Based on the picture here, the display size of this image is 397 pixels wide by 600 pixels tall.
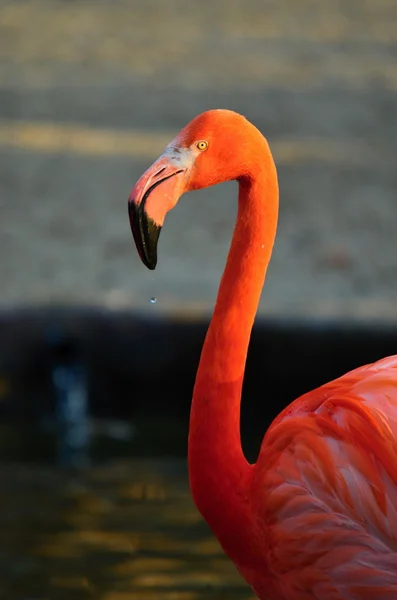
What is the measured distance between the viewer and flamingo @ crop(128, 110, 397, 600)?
272 cm

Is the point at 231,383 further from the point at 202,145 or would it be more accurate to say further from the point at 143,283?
the point at 143,283

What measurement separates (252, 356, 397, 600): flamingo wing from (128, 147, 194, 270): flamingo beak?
560mm

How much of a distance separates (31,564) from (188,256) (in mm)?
2251

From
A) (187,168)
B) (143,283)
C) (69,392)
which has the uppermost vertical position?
(187,168)

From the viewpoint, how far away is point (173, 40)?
32.7 feet

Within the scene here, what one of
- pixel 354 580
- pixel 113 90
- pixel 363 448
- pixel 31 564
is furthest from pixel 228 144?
pixel 113 90

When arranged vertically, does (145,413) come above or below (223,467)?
below

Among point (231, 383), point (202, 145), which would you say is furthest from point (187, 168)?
point (231, 383)

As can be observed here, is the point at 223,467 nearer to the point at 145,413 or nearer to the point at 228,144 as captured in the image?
the point at 228,144

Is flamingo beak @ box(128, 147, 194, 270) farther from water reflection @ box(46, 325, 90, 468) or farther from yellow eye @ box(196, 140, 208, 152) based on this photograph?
water reflection @ box(46, 325, 90, 468)

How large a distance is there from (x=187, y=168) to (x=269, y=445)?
2.26 ft

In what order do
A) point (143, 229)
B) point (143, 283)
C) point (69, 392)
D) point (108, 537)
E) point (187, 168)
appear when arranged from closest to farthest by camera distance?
point (143, 229)
point (187, 168)
point (108, 537)
point (69, 392)
point (143, 283)

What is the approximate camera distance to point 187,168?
275 cm

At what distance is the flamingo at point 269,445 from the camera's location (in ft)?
8.91
